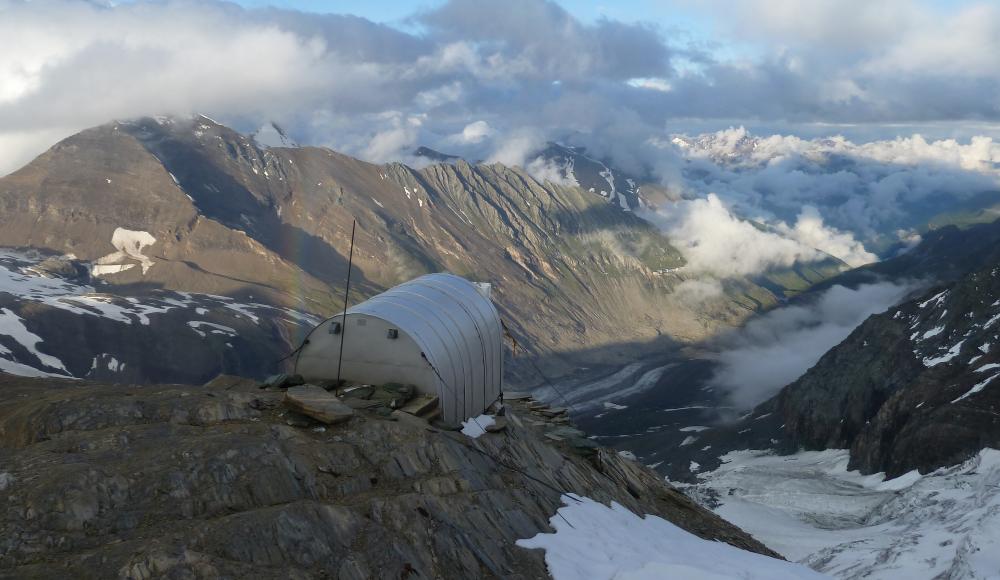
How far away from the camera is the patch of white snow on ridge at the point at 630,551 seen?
2683cm

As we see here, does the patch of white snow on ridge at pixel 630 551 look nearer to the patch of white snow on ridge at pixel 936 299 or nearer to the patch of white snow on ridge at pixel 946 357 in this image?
the patch of white snow on ridge at pixel 946 357

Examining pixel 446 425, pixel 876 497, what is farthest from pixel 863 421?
pixel 446 425

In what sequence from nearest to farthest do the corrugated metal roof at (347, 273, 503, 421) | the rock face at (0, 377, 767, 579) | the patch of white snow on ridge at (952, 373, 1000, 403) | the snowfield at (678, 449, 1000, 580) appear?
the rock face at (0, 377, 767, 579) < the corrugated metal roof at (347, 273, 503, 421) < the snowfield at (678, 449, 1000, 580) < the patch of white snow on ridge at (952, 373, 1000, 403)

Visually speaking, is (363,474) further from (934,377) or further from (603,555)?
(934,377)

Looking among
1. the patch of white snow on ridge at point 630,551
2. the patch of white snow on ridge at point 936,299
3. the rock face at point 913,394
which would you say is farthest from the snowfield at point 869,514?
the patch of white snow on ridge at point 630,551

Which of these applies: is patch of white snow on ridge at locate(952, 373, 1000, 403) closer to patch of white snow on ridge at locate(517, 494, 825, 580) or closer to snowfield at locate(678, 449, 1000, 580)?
snowfield at locate(678, 449, 1000, 580)

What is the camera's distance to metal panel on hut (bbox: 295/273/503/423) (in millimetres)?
36094

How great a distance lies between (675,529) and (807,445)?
15676cm

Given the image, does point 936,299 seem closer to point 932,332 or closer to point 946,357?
point 932,332

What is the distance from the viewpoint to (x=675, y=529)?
1497 inches

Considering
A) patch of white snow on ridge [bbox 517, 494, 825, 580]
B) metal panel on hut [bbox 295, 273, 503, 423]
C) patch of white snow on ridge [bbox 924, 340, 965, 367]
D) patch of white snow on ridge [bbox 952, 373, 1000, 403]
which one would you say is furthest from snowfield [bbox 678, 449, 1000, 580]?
metal panel on hut [bbox 295, 273, 503, 423]

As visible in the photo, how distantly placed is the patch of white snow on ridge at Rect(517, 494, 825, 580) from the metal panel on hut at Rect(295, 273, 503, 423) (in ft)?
25.4

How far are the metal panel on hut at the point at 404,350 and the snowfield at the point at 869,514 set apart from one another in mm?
58920

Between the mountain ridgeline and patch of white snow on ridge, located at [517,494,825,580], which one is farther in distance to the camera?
the mountain ridgeline
